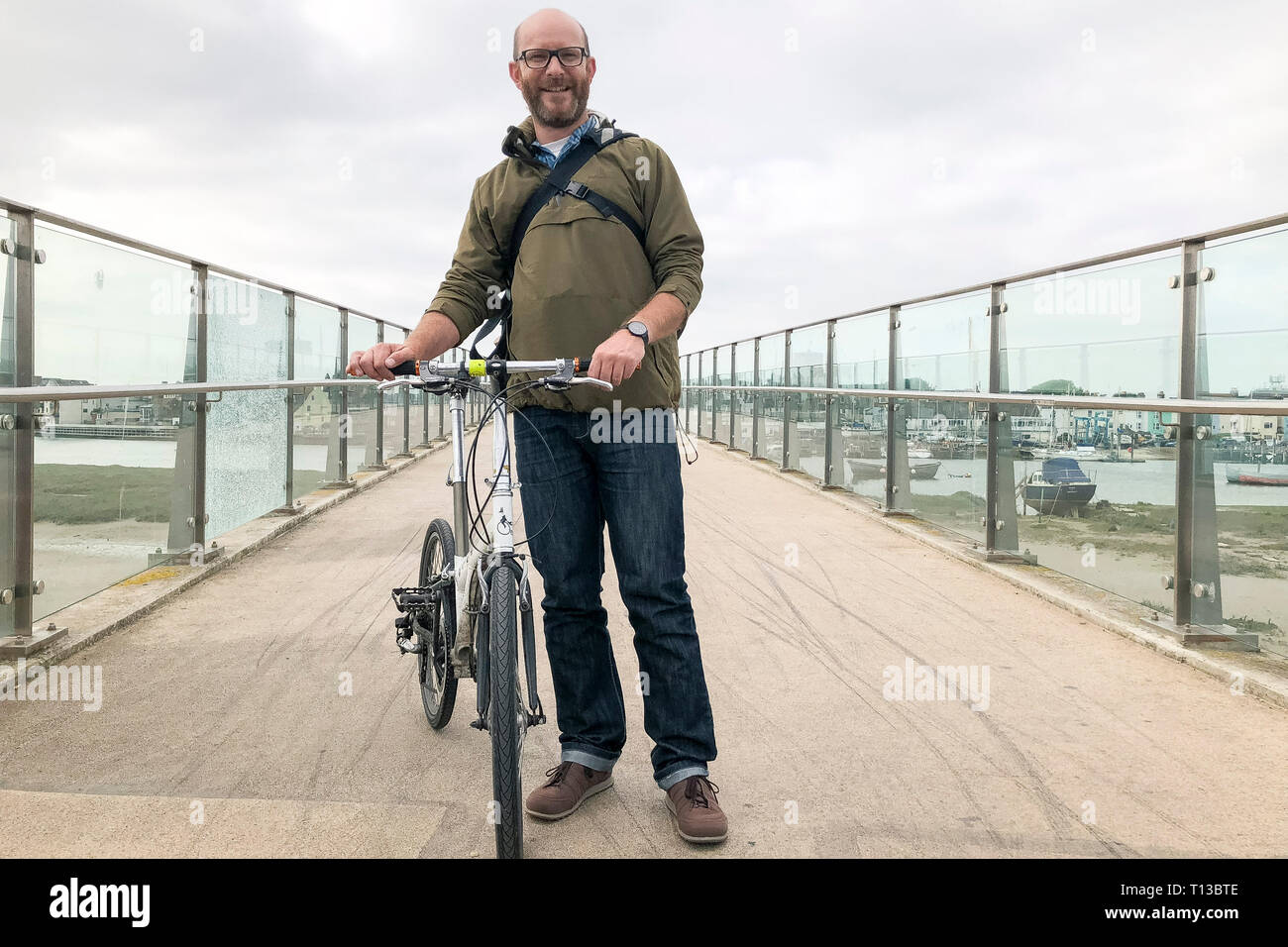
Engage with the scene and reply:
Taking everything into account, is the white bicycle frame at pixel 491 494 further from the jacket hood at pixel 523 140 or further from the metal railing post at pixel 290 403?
the metal railing post at pixel 290 403

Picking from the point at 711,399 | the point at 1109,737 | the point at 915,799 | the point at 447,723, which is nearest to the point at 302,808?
the point at 447,723

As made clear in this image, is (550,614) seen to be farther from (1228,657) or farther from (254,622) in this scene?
(1228,657)

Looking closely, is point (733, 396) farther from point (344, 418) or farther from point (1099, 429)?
point (1099, 429)

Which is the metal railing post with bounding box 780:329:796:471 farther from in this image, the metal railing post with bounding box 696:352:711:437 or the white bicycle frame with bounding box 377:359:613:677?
the white bicycle frame with bounding box 377:359:613:677

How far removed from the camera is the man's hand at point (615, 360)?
Answer: 219cm

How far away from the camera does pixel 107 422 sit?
4555mm

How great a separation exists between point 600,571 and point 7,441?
249 cm

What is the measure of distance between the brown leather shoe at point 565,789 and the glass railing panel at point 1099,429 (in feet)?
9.56

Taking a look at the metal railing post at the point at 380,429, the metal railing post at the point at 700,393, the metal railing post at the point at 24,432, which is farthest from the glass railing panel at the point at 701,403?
the metal railing post at the point at 24,432

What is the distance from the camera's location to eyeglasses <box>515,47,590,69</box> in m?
2.51

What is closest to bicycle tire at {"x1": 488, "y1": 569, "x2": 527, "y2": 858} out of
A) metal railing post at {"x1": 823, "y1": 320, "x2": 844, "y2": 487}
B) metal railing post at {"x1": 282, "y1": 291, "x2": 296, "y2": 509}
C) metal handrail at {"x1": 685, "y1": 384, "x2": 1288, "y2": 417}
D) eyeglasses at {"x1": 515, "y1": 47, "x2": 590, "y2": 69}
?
eyeglasses at {"x1": 515, "y1": 47, "x2": 590, "y2": 69}

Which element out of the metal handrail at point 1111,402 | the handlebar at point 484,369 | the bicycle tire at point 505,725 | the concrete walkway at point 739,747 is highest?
the metal handrail at point 1111,402

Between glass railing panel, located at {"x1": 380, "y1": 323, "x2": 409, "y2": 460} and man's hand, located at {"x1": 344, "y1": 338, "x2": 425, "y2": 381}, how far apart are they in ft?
29.8

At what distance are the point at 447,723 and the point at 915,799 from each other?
4.70 ft
